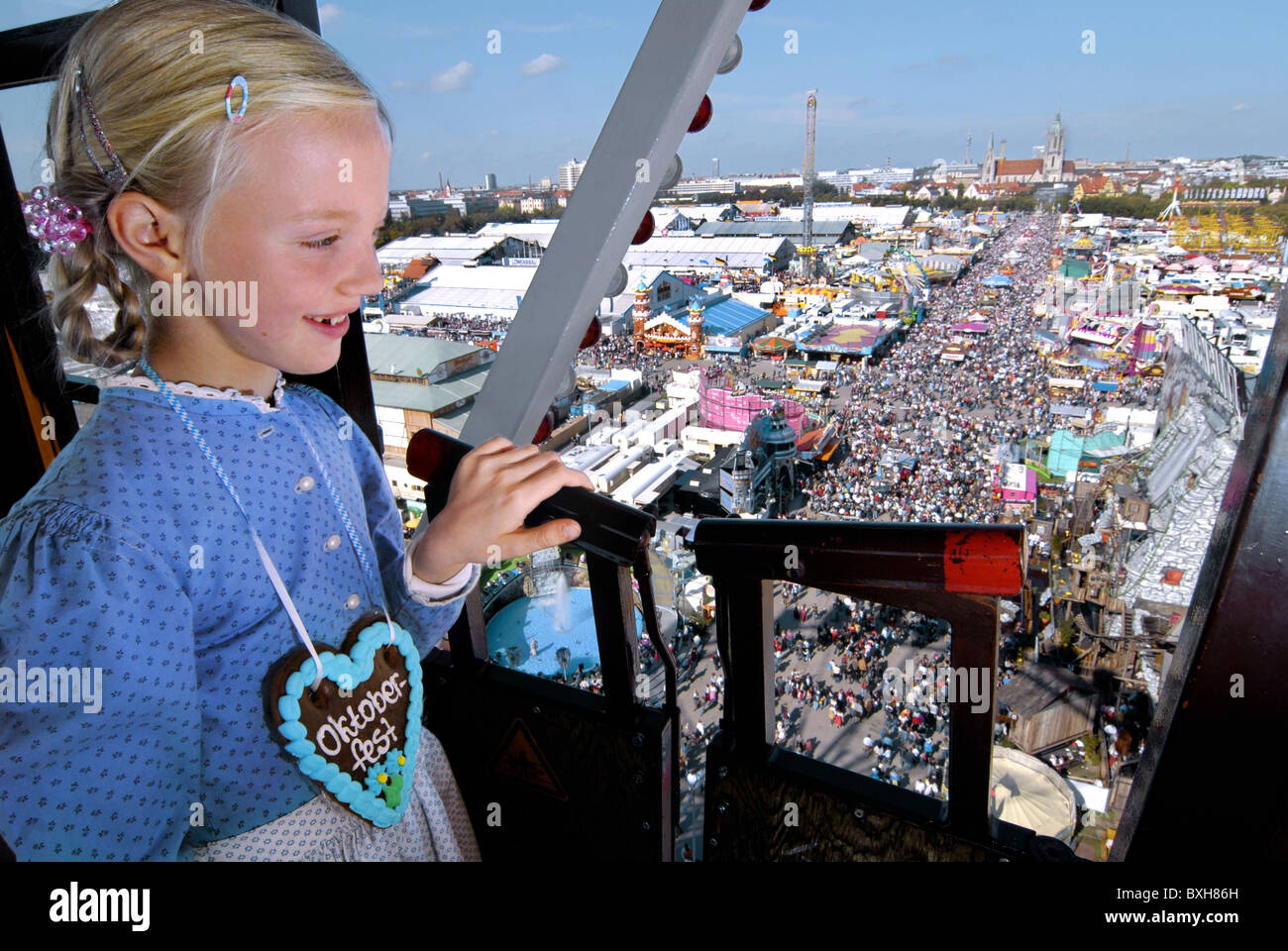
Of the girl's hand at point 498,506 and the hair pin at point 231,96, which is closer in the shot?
the hair pin at point 231,96

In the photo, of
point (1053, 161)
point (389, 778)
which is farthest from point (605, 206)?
point (1053, 161)

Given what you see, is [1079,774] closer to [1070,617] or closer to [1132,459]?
[1070,617]

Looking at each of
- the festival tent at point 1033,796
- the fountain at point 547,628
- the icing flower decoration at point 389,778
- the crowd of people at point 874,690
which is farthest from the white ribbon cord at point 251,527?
the fountain at point 547,628

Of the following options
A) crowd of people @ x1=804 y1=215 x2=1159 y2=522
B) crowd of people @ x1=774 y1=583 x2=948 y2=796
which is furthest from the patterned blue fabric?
crowd of people @ x1=804 y1=215 x2=1159 y2=522

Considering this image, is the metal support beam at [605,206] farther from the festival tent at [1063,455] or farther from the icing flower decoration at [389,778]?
the festival tent at [1063,455]

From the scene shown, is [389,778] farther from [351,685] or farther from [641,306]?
[641,306]

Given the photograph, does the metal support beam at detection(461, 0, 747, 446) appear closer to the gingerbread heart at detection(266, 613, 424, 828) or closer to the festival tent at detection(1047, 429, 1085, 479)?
the gingerbread heart at detection(266, 613, 424, 828)
